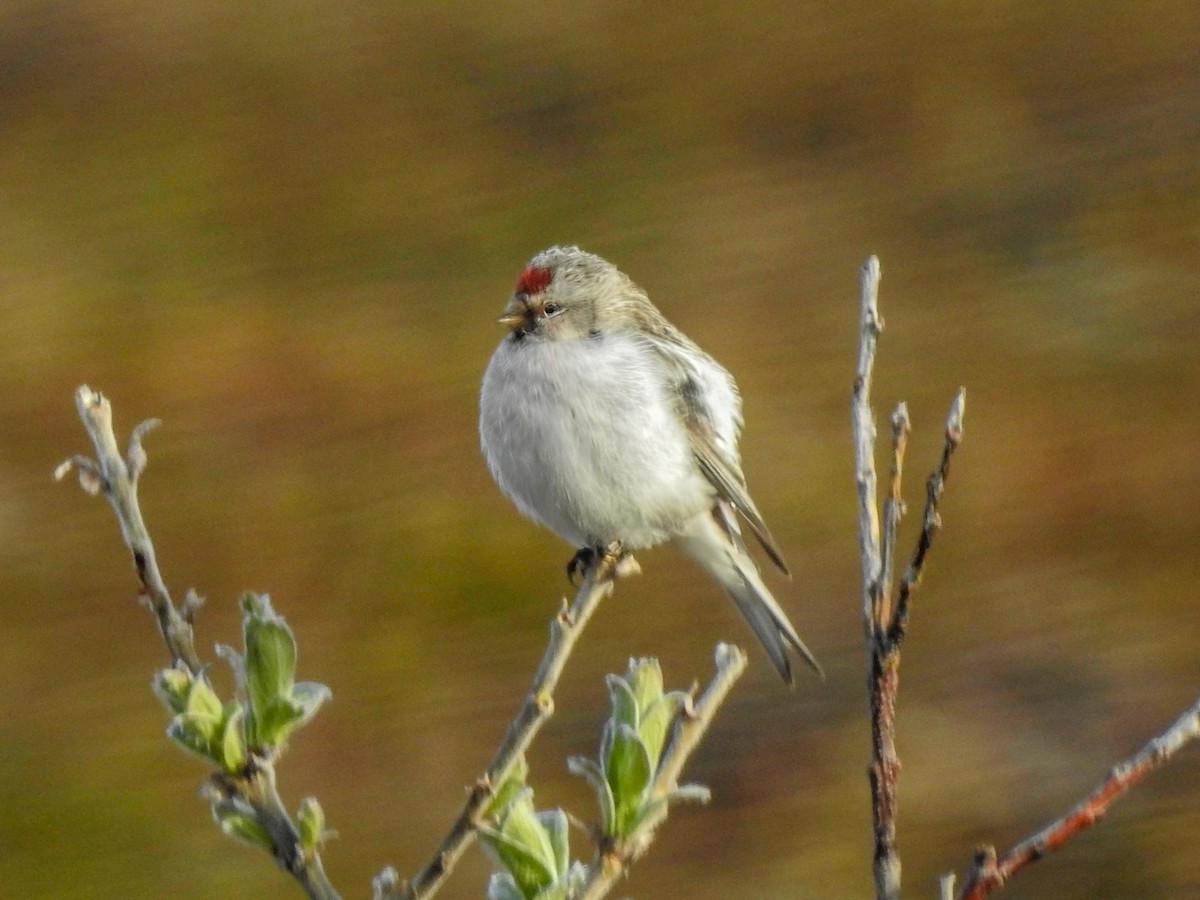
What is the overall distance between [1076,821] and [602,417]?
2142 mm

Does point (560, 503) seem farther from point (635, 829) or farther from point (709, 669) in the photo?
point (709, 669)

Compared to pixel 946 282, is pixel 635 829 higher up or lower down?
higher up

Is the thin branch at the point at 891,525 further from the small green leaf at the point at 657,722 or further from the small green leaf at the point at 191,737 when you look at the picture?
the small green leaf at the point at 191,737

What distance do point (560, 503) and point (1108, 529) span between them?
175 inches

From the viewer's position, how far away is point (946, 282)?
8.57m

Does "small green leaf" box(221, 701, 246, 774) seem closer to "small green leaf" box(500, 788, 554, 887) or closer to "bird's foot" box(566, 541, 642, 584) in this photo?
"small green leaf" box(500, 788, 554, 887)

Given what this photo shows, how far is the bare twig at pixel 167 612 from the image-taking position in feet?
5.14

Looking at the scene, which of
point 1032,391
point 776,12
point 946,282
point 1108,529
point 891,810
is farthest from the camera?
point 776,12

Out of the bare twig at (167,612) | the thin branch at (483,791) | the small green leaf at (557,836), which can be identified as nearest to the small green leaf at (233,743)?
the bare twig at (167,612)

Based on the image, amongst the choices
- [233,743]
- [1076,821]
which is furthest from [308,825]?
[1076,821]

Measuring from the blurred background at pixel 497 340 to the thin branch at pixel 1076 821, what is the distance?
16.0 feet

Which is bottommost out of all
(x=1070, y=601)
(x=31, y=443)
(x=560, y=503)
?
(x=1070, y=601)

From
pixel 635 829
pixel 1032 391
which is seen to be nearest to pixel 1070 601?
pixel 1032 391

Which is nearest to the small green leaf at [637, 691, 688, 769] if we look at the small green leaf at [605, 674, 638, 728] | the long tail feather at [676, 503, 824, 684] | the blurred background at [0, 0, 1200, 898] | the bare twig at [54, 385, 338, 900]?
the small green leaf at [605, 674, 638, 728]
